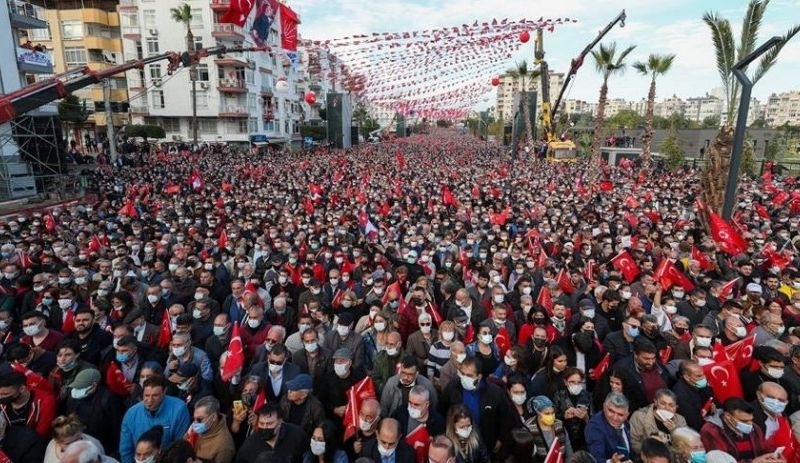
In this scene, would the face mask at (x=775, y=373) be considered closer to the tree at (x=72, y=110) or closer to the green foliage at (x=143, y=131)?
the tree at (x=72, y=110)

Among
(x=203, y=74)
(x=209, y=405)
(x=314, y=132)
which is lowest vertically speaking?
(x=209, y=405)

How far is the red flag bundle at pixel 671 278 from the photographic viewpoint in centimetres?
746

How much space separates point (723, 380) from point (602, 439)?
1.65 metres

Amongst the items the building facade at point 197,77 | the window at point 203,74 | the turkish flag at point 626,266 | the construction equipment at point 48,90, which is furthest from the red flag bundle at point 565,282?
the window at point 203,74

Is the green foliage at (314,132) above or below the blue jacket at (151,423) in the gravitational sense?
above

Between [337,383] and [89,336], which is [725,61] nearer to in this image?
[337,383]

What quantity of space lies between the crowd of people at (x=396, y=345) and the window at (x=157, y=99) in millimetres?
33453

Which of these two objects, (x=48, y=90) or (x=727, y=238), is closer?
(x=727, y=238)

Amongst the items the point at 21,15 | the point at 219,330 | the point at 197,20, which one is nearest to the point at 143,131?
the point at 197,20

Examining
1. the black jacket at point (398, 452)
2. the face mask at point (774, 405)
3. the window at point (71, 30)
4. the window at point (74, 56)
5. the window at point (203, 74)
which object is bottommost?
the black jacket at point (398, 452)

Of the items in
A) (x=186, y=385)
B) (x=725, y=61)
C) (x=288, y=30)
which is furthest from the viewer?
(x=288, y=30)

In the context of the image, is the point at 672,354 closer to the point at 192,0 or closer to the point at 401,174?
the point at 401,174

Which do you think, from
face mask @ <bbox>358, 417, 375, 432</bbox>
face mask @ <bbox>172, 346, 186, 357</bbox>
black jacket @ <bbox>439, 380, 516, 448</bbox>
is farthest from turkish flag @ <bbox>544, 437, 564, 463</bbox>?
face mask @ <bbox>172, 346, 186, 357</bbox>

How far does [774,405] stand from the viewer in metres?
3.71
